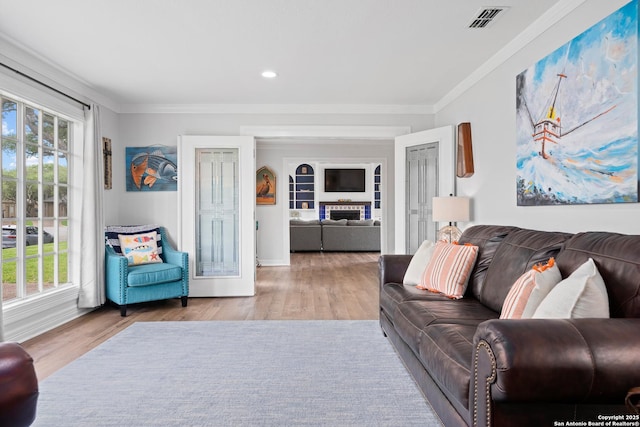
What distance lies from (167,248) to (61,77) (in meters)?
2.08

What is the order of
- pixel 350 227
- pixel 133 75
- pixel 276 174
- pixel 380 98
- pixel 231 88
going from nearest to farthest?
pixel 133 75 < pixel 231 88 < pixel 380 98 < pixel 276 174 < pixel 350 227

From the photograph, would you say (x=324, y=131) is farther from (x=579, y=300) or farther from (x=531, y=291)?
(x=579, y=300)

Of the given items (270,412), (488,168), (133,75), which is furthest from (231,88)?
(270,412)

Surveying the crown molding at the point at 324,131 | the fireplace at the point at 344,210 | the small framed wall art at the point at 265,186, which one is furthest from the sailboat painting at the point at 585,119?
the fireplace at the point at 344,210

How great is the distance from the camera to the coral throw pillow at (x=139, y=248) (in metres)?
4.36

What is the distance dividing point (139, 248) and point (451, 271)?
344 cm

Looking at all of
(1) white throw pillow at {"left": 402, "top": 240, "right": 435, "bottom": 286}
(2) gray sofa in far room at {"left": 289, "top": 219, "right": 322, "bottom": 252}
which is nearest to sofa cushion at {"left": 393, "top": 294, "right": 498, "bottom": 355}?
(1) white throw pillow at {"left": 402, "top": 240, "right": 435, "bottom": 286}

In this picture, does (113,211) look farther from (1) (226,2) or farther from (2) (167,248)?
(1) (226,2)

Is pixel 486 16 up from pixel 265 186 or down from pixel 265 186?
up

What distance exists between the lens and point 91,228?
401 cm

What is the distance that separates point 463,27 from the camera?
2.84 metres

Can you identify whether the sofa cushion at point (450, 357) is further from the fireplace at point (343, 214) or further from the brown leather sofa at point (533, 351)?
the fireplace at point (343, 214)

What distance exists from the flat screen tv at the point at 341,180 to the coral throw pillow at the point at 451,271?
1003 centimetres

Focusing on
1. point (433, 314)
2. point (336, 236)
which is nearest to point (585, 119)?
point (433, 314)
